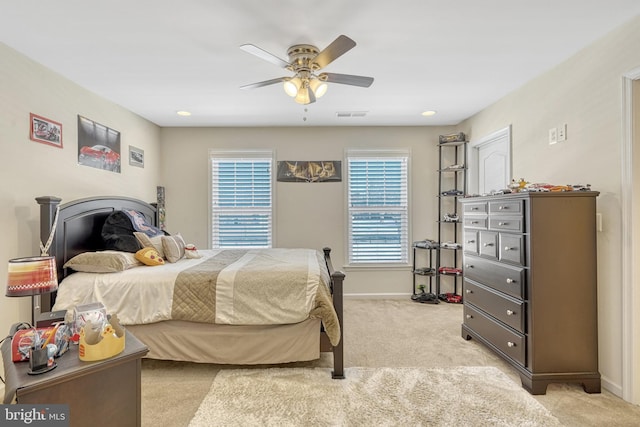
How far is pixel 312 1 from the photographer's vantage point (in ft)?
5.82

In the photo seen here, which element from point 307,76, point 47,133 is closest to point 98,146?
point 47,133

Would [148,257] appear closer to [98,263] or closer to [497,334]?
[98,263]

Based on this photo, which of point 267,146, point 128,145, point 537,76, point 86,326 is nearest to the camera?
point 86,326

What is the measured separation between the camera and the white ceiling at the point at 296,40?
1835 millimetres

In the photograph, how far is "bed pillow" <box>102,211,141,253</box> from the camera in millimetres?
2761

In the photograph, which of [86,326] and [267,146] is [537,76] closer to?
[267,146]

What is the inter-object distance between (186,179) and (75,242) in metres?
1.97

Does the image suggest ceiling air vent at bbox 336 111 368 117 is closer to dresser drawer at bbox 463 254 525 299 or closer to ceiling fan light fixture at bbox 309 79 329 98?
ceiling fan light fixture at bbox 309 79 329 98

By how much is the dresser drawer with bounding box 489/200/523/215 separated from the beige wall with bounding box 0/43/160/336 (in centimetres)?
368

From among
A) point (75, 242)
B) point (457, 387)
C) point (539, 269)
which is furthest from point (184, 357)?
point (539, 269)

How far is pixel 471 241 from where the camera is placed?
112 inches

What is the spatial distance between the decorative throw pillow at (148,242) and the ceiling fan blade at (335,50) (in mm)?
2211

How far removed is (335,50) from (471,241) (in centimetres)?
208

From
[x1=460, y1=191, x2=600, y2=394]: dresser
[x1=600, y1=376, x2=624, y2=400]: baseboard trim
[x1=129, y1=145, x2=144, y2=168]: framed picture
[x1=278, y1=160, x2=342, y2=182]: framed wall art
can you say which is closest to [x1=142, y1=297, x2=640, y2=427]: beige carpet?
[x1=600, y1=376, x2=624, y2=400]: baseboard trim
